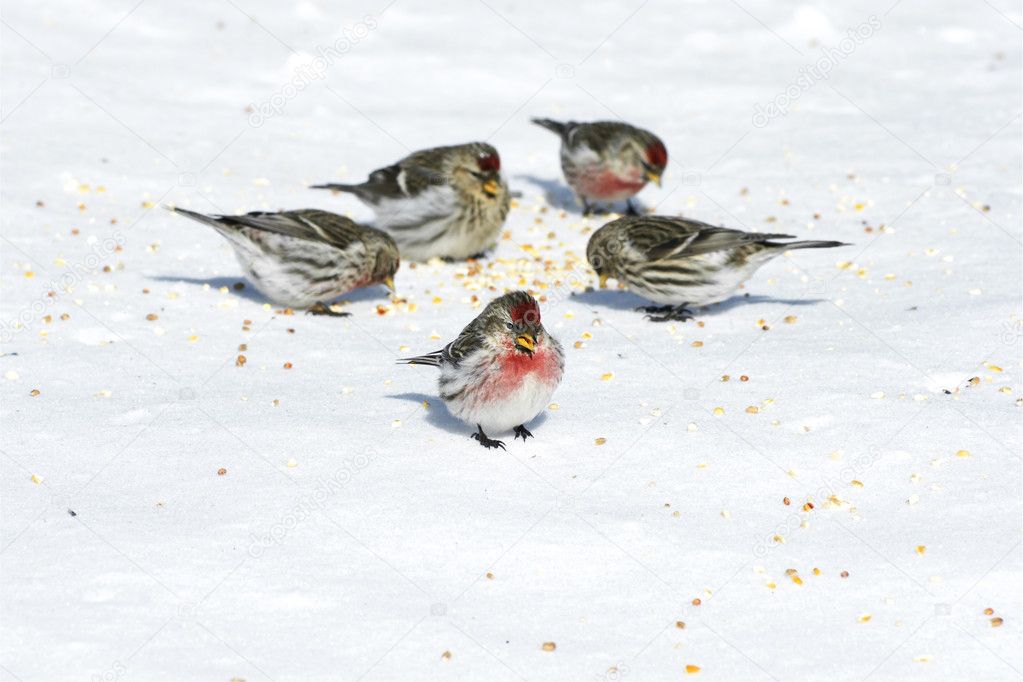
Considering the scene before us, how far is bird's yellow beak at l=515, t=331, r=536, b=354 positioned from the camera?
15.8 ft

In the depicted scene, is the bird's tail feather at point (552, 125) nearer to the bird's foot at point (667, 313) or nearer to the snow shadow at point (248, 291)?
the snow shadow at point (248, 291)

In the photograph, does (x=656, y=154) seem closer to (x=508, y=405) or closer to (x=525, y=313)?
(x=525, y=313)

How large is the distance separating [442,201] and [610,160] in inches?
55.2

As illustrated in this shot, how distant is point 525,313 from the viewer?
4906 millimetres

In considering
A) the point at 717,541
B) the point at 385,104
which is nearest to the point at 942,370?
the point at 717,541

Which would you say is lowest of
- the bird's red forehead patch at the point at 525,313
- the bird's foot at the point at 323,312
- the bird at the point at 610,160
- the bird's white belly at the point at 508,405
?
the bird at the point at 610,160

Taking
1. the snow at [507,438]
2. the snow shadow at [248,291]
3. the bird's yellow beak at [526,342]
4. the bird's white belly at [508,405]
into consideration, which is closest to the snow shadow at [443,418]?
the snow at [507,438]

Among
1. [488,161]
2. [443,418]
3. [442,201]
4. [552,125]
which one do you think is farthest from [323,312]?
[552,125]

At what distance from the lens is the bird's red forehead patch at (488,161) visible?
8.02m

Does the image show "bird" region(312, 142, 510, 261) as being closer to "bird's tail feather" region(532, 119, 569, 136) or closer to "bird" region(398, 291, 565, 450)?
"bird's tail feather" region(532, 119, 569, 136)

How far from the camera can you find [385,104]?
10.6 metres

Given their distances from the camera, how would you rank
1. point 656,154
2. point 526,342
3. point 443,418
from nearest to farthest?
1. point 526,342
2. point 443,418
3. point 656,154

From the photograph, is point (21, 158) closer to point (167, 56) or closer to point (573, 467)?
point (167, 56)

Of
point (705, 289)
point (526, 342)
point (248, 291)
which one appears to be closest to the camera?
point (526, 342)
